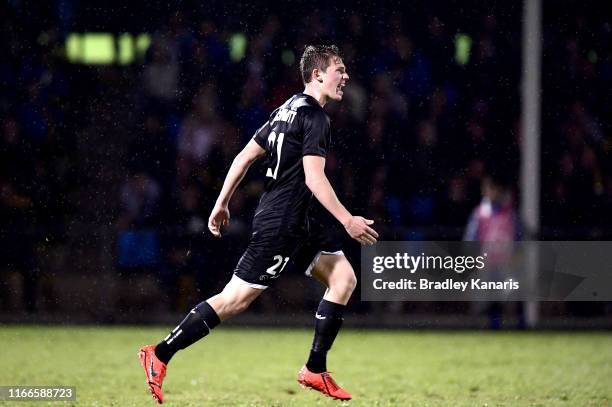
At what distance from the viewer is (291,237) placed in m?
6.86

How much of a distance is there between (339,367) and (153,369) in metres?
3.80

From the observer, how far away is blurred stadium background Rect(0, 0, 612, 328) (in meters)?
13.6

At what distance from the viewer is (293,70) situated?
15.3 metres

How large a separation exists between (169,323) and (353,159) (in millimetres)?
3241

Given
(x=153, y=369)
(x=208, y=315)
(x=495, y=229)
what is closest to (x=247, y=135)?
(x=495, y=229)

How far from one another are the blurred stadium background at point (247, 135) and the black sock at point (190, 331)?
659 cm

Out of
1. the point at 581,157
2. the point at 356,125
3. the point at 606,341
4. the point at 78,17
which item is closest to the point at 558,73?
the point at 581,157

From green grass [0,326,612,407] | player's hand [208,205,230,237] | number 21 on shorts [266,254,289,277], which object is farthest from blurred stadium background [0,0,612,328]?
number 21 on shorts [266,254,289,277]

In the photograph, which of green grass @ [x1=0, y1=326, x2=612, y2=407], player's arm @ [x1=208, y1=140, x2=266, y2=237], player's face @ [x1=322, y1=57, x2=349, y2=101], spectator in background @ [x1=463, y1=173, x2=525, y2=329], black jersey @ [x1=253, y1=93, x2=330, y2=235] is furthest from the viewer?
spectator in background @ [x1=463, y1=173, x2=525, y2=329]

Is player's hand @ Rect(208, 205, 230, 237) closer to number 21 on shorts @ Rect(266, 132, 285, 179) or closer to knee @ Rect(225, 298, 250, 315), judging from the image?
number 21 on shorts @ Rect(266, 132, 285, 179)

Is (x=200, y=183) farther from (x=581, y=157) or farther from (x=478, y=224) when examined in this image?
(x=581, y=157)

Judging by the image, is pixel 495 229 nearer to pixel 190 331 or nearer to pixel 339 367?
pixel 339 367

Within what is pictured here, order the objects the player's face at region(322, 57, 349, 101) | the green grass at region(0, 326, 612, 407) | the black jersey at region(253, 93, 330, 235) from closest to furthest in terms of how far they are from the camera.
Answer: the black jersey at region(253, 93, 330, 235) → the player's face at region(322, 57, 349, 101) → the green grass at region(0, 326, 612, 407)

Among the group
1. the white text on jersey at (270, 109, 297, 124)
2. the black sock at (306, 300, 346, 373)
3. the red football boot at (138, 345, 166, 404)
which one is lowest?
the red football boot at (138, 345, 166, 404)
